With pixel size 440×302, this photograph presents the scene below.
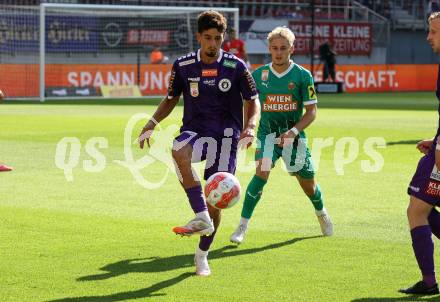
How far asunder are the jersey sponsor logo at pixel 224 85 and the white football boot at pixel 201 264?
51.9 inches

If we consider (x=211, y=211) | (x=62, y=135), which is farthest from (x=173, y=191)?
(x=62, y=135)

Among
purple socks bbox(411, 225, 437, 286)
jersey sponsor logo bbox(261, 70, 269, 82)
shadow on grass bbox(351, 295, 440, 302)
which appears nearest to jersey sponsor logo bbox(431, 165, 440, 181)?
purple socks bbox(411, 225, 437, 286)

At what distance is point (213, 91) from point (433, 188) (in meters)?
2.09

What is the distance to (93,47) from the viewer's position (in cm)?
4094

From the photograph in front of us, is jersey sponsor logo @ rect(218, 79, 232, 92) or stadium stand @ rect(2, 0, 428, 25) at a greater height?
stadium stand @ rect(2, 0, 428, 25)

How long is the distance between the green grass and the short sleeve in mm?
1312

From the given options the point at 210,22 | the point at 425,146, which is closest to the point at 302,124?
the point at 210,22

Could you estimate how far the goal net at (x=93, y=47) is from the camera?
124 ft

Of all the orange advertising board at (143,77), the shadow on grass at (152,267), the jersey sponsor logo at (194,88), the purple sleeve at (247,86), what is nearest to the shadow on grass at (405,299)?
the shadow on grass at (152,267)

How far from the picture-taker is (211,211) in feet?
27.5

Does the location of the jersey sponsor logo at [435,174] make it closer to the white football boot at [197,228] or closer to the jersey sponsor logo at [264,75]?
the white football boot at [197,228]

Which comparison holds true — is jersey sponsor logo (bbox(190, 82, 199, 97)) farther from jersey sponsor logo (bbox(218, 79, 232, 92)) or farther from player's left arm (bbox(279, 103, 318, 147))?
player's left arm (bbox(279, 103, 318, 147))

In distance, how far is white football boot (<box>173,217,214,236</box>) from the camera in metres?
7.80

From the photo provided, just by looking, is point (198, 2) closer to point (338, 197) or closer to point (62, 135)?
point (62, 135)
